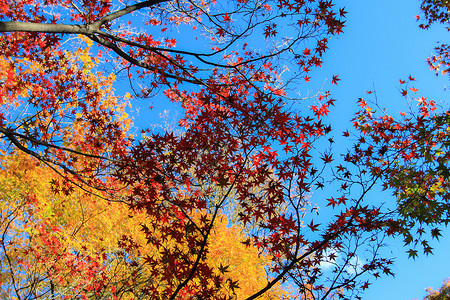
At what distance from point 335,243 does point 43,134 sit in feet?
23.6

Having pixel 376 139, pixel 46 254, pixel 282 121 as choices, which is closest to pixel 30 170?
pixel 46 254

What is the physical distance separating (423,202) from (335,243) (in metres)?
1.83

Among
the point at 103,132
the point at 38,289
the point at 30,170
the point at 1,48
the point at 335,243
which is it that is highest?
the point at 1,48

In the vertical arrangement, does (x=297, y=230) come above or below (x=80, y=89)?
below

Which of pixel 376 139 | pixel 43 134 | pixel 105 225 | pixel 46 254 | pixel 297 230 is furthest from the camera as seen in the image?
pixel 105 225

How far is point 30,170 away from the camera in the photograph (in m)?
9.19

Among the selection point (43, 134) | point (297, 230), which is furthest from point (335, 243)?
point (43, 134)

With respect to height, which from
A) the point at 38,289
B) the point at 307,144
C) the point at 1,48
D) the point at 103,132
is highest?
the point at 1,48

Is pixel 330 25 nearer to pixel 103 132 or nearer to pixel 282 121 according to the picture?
pixel 282 121

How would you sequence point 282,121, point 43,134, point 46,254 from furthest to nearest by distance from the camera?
point 46,254 < point 43,134 < point 282,121

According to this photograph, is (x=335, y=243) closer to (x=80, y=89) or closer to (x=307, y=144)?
(x=307, y=144)

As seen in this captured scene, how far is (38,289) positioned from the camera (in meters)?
9.10

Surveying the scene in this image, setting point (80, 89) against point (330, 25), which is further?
point (80, 89)

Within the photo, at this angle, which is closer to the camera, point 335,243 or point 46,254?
point 335,243
